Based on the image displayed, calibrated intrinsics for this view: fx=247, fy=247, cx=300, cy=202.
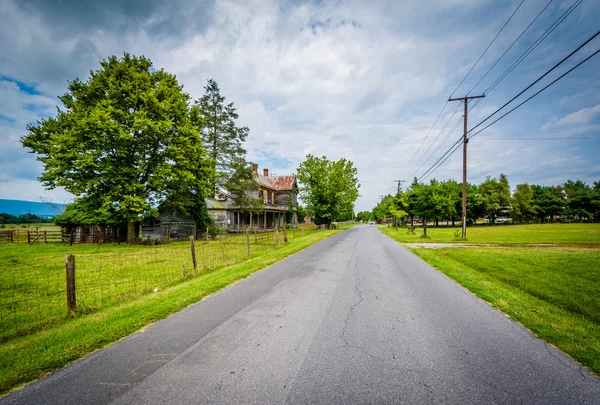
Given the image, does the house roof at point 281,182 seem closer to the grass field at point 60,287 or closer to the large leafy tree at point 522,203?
the grass field at point 60,287

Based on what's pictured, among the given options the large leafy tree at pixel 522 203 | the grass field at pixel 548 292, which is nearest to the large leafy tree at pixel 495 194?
the large leafy tree at pixel 522 203

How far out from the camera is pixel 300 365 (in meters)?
3.14

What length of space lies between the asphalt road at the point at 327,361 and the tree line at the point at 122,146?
18974mm

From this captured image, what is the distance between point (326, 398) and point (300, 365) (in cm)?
65

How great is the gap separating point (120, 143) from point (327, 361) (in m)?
22.9

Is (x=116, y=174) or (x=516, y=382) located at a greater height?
(x=116, y=174)

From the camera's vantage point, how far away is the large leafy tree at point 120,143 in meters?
19.0

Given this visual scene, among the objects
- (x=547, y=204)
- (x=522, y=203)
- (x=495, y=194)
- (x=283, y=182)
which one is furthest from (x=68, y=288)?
(x=547, y=204)

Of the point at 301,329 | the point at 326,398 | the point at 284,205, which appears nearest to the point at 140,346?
the point at 301,329

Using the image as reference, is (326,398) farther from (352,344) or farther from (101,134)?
(101,134)

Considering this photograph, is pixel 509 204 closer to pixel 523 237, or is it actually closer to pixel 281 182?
pixel 523 237

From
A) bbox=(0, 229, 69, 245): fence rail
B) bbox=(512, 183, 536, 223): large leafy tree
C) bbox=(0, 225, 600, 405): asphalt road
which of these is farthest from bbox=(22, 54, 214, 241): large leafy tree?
bbox=(512, 183, 536, 223): large leafy tree

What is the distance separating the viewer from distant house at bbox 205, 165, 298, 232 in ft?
113

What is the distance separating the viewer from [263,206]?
3269 centimetres
